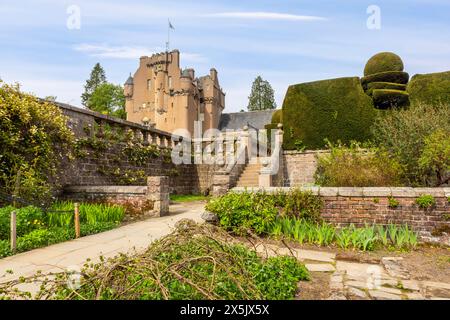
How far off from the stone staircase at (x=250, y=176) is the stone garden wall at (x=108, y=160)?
3.63 metres

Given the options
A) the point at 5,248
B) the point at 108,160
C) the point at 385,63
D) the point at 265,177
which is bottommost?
the point at 5,248

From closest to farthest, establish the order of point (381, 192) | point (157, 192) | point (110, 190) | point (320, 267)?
point (320, 267)
point (381, 192)
point (157, 192)
point (110, 190)

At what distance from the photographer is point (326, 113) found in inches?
642

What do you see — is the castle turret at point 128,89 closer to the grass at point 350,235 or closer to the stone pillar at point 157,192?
the stone pillar at point 157,192

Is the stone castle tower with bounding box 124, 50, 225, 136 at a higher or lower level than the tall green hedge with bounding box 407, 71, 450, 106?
higher

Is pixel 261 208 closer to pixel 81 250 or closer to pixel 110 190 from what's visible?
pixel 81 250

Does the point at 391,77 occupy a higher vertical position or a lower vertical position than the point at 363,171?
higher

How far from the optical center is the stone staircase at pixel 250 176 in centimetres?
1358

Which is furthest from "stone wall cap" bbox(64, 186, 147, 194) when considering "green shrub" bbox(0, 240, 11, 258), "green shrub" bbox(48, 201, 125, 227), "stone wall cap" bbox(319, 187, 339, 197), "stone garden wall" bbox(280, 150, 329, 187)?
"stone garden wall" bbox(280, 150, 329, 187)

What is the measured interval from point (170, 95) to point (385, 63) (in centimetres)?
2653

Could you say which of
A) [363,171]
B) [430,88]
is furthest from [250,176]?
[430,88]

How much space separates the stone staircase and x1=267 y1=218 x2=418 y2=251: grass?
697cm

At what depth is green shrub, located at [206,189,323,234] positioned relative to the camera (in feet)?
21.1

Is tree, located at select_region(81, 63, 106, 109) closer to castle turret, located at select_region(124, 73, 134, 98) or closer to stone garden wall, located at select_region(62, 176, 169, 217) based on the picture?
castle turret, located at select_region(124, 73, 134, 98)
